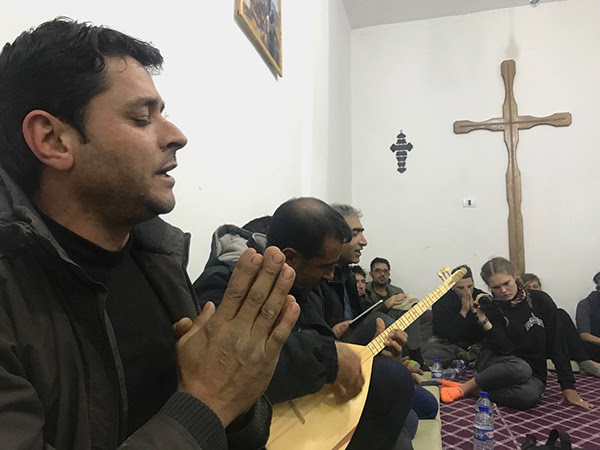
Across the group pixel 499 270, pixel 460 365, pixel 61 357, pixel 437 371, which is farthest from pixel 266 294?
pixel 460 365

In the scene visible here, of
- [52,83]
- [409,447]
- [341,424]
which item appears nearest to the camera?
[52,83]

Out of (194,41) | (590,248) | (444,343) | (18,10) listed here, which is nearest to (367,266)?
(444,343)

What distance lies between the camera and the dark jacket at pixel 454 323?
342 centimetres

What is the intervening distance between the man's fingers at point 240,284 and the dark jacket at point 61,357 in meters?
0.12

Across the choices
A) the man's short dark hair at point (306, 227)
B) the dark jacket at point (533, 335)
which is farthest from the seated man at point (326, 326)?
the dark jacket at point (533, 335)

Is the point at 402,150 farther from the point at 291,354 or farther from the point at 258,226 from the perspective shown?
the point at 291,354

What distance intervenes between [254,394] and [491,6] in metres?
5.01

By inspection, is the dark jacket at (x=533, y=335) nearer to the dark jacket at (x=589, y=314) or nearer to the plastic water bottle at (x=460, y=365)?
the plastic water bottle at (x=460, y=365)

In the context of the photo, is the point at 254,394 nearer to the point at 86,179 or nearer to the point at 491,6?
the point at 86,179

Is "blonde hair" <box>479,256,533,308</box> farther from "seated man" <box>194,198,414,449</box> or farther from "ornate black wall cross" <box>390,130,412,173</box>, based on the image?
"ornate black wall cross" <box>390,130,412,173</box>

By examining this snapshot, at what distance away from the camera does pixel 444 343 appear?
11.6 feet

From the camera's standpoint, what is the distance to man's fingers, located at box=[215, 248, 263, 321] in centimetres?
63

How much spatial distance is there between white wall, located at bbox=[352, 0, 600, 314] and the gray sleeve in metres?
0.28

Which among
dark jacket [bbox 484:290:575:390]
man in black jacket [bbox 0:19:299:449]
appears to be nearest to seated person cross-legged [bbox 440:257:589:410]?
dark jacket [bbox 484:290:575:390]
